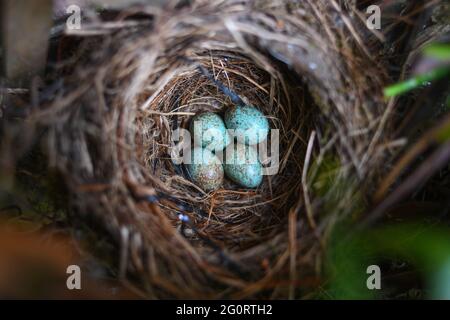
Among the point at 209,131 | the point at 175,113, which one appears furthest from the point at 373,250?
the point at 175,113

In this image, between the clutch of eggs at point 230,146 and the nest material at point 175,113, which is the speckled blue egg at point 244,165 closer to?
the clutch of eggs at point 230,146

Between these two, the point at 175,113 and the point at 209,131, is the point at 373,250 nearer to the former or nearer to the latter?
the point at 209,131

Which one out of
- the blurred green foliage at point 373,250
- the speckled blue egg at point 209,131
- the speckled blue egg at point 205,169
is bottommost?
the blurred green foliage at point 373,250

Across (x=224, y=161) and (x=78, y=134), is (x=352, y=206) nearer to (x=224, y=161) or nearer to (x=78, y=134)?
(x=224, y=161)

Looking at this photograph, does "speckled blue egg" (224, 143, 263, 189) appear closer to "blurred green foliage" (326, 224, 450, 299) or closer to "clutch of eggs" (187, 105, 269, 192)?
"clutch of eggs" (187, 105, 269, 192)

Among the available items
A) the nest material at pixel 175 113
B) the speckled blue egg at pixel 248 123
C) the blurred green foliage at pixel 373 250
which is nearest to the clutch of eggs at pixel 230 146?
the speckled blue egg at pixel 248 123

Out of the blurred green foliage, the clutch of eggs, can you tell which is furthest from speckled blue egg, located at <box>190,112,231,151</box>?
the blurred green foliage

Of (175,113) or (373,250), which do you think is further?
(175,113)
